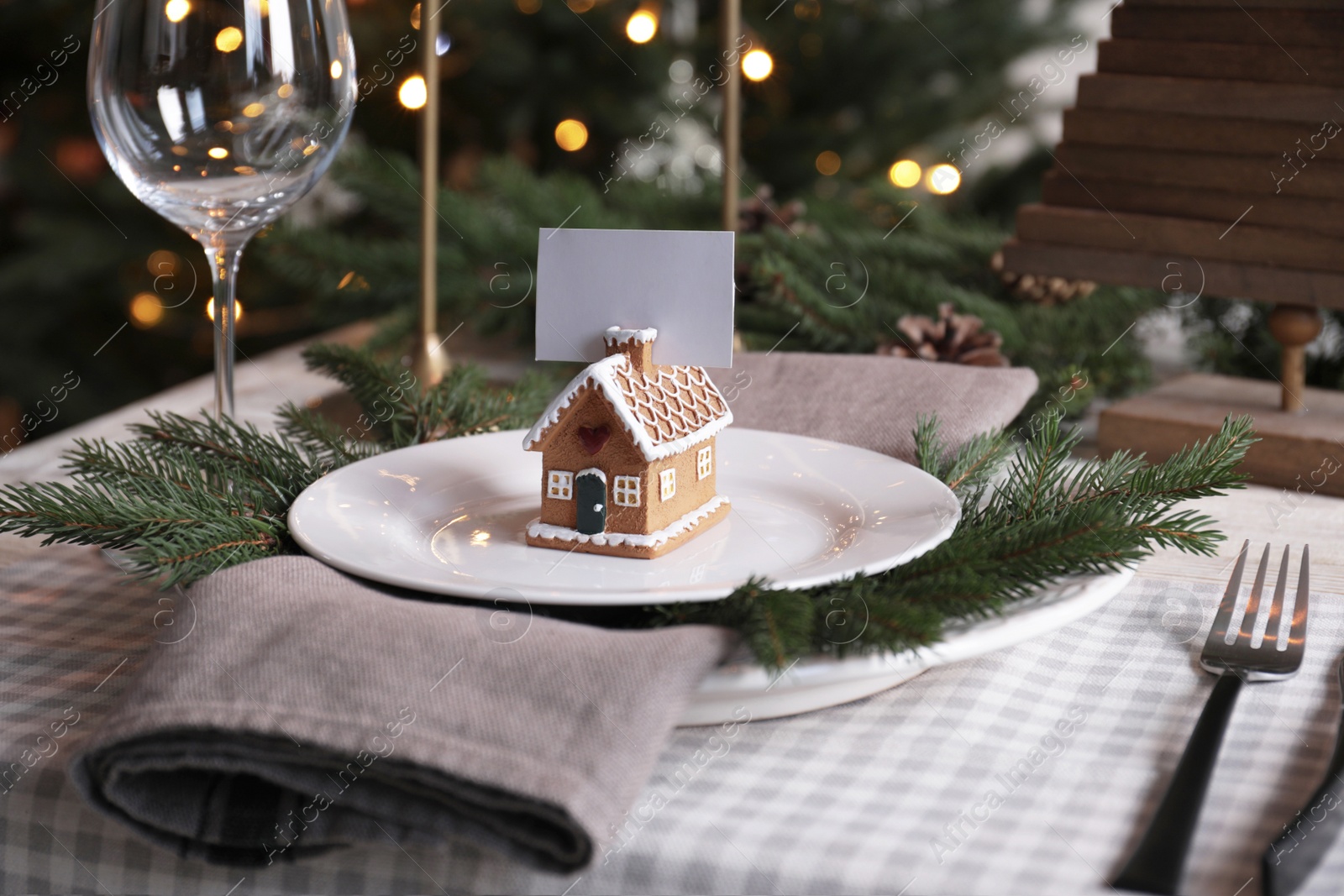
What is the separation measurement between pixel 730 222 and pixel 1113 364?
37 centimetres

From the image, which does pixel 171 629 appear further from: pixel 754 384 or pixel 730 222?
pixel 730 222

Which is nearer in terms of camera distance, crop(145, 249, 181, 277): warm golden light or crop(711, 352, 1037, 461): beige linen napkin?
crop(711, 352, 1037, 461): beige linen napkin

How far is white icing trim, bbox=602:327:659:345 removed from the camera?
68cm

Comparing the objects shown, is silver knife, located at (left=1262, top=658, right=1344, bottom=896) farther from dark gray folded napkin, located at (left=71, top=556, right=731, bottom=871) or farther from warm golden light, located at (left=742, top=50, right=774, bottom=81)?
warm golden light, located at (left=742, top=50, right=774, bottom=81)

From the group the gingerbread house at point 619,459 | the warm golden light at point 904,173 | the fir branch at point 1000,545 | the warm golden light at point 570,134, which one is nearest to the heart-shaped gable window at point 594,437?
the gingerbread house at point 619,459

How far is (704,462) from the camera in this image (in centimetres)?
71

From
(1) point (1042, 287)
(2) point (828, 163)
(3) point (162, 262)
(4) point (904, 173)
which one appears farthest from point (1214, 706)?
(3) point (162, 262)

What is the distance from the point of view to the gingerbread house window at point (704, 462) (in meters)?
0.70

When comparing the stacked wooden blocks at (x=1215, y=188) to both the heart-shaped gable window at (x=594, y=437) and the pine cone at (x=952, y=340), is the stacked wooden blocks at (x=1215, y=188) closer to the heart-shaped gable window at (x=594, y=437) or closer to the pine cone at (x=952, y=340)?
the pine cone at (x=952, y=340)

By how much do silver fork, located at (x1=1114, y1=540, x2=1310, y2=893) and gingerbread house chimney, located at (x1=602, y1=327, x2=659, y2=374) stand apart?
1.08 ft

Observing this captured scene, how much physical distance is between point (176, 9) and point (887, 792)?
574 millimetres

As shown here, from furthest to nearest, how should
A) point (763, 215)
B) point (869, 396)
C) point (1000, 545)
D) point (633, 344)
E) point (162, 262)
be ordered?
point (162, 262)
point (763, 215)
point (869, 396)
point (633, 344)
point (1000, 545)

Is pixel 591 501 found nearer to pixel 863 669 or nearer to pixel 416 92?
pixel 863 669

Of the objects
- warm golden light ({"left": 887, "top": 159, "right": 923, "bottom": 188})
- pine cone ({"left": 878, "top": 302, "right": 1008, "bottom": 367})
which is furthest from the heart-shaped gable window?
warm golden light ({"left": 887, "top": 159, "right": 923, "bottom": 188})
